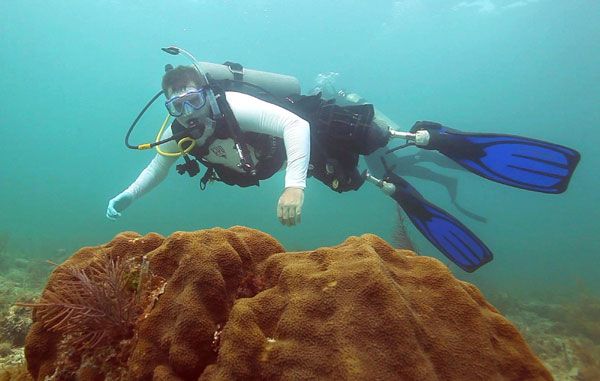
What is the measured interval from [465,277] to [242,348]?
1708cm

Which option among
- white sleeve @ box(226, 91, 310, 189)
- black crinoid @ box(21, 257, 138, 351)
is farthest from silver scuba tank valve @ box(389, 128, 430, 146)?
black crinoid @ box(21, 257, 138, 351)

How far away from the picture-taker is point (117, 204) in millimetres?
5129

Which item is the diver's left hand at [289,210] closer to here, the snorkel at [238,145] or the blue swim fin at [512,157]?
the snorkel at [238,145]

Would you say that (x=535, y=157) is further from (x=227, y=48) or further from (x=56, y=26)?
(x=56, y=26)

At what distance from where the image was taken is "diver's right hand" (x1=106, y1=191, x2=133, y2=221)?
197 inches

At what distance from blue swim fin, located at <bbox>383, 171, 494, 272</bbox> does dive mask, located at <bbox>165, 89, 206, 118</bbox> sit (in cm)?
383

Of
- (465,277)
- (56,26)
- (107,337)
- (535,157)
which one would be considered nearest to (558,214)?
(465,277)

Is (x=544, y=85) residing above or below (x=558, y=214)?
above

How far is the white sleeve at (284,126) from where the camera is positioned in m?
3.81

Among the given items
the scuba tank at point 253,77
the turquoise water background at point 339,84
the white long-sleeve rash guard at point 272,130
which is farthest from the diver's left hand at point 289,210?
the turquoise water background at point 339,84

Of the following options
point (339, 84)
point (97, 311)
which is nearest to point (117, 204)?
point (97, 311)

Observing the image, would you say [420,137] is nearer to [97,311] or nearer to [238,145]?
[238,145]

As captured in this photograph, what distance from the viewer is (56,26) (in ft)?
197

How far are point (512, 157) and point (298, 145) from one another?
369 centimetres
